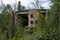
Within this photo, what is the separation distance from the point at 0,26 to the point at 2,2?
4.46 feet

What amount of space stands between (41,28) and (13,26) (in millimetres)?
1602

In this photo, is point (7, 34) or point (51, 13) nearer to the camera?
point (51, 13)

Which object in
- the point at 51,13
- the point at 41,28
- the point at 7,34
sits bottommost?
the point at 7,34

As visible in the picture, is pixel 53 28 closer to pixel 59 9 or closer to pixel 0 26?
pixel 59 9

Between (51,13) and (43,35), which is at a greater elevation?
(51,13)

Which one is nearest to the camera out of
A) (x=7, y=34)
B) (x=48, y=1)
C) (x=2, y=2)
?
(x=48, y=1)

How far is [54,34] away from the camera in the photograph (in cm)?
350

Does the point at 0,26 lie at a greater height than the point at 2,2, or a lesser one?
lesser

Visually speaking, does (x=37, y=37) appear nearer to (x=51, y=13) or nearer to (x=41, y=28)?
(x=41, y=28)

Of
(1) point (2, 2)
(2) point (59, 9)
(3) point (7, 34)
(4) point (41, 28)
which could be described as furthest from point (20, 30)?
(2) point (59, 9)

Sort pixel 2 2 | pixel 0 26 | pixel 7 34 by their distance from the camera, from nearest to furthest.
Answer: pixel 2 2 < pixel 7 34 < pixel 0 26

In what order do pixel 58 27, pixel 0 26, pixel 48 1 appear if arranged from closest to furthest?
pixel 58 27
pixel 48 1
pixel 0 26

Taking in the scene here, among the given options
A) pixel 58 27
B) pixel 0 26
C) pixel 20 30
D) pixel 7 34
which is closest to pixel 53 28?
pixel 58 27

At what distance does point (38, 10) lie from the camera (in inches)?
152
